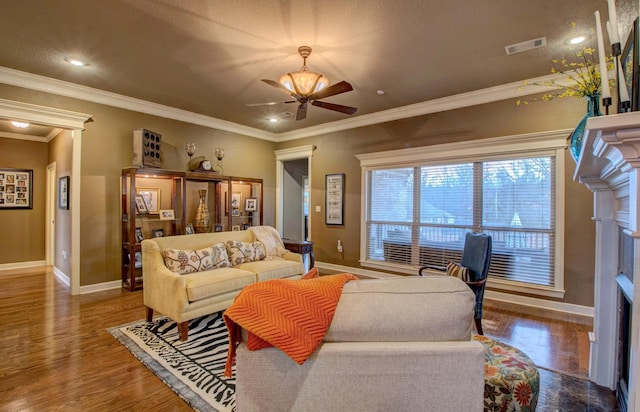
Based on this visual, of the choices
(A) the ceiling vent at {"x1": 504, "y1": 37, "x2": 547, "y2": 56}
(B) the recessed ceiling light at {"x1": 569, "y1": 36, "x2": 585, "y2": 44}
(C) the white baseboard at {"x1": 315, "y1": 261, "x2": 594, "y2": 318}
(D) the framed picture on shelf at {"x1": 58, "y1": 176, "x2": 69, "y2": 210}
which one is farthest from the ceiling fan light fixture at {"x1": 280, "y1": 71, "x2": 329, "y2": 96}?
(D) the framed picture on shelf at {"x1": 58, "y1": 176, "x2": 69, "y2": 210}

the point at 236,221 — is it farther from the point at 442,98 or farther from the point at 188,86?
the point at 442,98

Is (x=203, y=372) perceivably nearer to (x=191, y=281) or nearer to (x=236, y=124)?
(x=191, y=281)

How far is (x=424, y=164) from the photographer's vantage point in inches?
187

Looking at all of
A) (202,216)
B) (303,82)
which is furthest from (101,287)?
(303,82)

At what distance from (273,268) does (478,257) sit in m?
2.21

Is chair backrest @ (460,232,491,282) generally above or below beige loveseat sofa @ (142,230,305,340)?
above

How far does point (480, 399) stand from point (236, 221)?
5343 mm

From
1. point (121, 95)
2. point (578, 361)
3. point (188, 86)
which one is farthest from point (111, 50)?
point (578, 361)

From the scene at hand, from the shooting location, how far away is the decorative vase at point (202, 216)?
5320 millimetres

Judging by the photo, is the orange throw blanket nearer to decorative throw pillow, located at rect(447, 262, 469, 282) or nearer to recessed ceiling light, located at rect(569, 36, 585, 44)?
decorative throw pillow, located at rect(447, 262, 469, 282)

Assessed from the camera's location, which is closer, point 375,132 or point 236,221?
point 375,132

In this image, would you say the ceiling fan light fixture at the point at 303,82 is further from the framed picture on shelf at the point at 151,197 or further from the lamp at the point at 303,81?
the framed picture on shelf at the point at 151,197

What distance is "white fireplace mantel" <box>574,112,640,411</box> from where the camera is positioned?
3.62ft

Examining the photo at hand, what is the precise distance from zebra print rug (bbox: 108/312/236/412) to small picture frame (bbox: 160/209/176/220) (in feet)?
6.26
